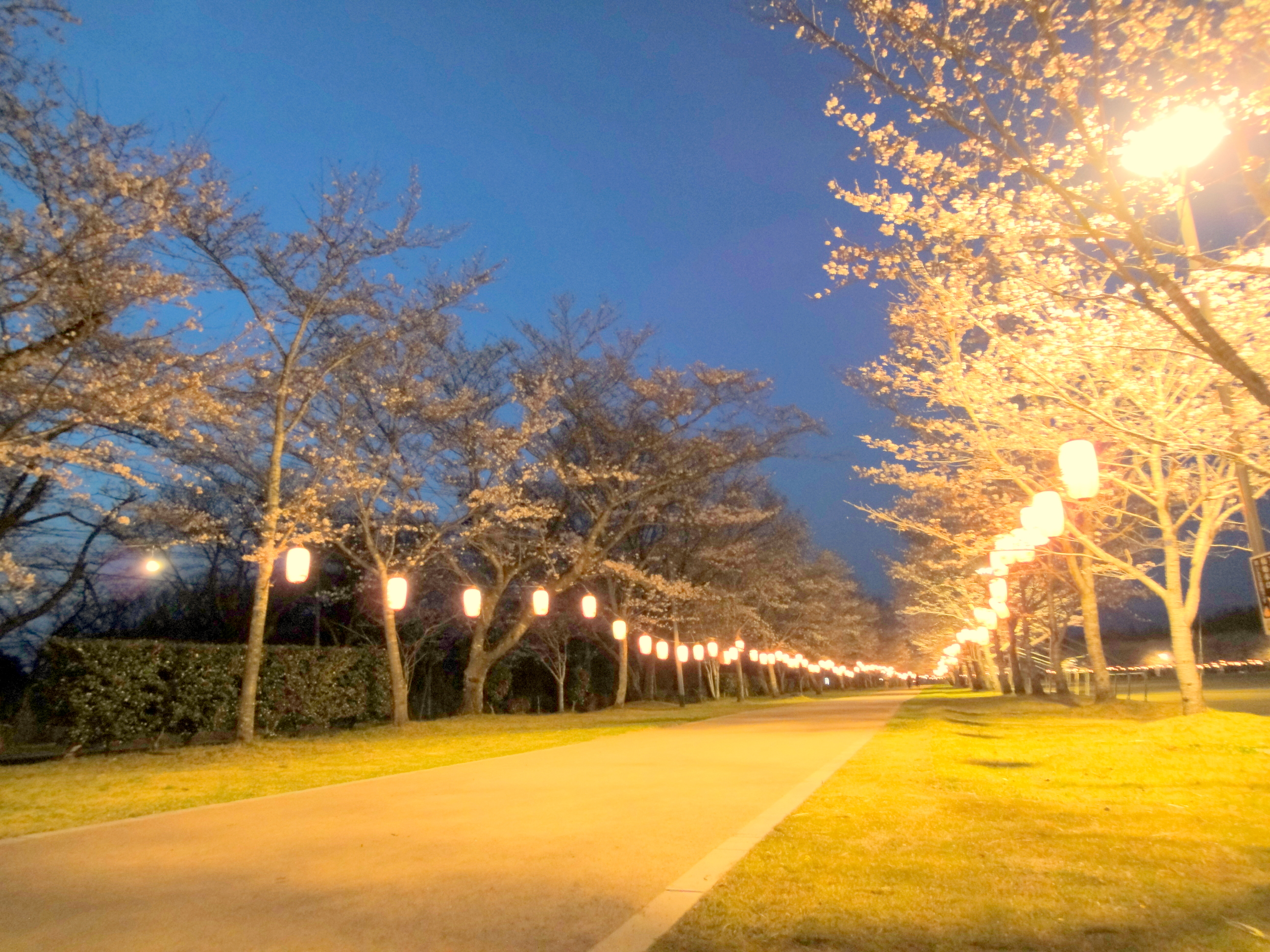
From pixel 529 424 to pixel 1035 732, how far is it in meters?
13.2

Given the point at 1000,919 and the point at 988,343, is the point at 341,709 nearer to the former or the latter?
the point at 988,343

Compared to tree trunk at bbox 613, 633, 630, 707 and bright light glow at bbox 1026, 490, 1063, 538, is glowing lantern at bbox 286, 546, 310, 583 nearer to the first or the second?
bright light glow at bbox 1026, 490, 1063, 538

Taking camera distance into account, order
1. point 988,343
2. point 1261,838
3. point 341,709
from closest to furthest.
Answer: point 1261,838
point 988,343
point 341,709

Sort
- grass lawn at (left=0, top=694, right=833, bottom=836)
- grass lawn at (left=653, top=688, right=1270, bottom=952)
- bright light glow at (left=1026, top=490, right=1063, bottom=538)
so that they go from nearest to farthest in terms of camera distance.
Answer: grass lawn at (left=653, top=688, right=1270, bottom=952) < grass lawn at (left=0, top=694, right=833, bottom=836) < bright light glow at (left=1026, top=490, right=1063, bottom=538)

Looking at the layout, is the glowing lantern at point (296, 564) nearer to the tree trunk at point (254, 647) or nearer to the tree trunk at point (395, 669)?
the tree trunk at point (254, 647)

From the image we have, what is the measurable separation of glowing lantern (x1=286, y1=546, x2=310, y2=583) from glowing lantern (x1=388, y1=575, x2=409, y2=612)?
3507 mm

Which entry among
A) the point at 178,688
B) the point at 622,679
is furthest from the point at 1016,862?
the point at 622,679

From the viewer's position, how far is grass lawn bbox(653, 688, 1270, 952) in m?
3.67

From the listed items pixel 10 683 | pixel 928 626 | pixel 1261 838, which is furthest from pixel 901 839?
pixel 928 626

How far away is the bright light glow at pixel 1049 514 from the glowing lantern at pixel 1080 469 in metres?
2.17

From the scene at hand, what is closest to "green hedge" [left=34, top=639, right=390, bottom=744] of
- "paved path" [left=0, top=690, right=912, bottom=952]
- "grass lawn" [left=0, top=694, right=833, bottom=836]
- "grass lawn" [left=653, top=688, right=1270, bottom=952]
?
"grass lawn" [left=0, top=694, right=833, bottom=836]

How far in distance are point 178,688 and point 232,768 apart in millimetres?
4488

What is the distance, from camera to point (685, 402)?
2334 cm

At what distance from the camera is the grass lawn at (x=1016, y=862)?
3.67m
